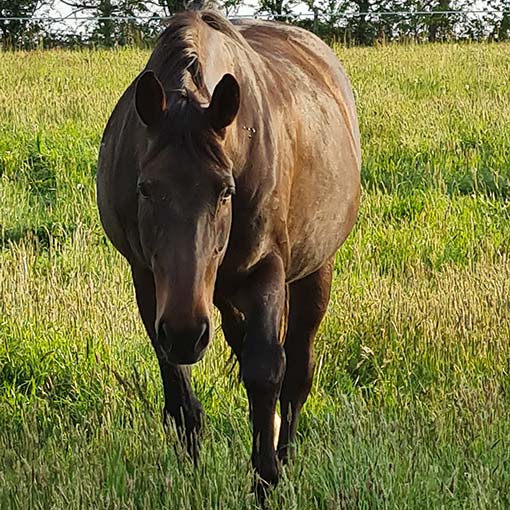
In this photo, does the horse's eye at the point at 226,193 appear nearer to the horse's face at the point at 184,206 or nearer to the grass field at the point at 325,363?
the horse's face at the point at 184,206

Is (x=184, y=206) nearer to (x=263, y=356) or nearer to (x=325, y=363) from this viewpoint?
(x=263, y=356)

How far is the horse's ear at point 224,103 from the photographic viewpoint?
2.88m

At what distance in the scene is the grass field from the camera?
3244mm

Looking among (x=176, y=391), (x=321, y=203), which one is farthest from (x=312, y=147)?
(x=176, y=391)

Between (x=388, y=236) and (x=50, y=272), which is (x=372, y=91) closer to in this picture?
(x=388, y=236)

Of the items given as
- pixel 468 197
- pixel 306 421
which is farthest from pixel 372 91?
pixel 306 421

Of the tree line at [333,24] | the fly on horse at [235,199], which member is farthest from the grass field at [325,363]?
the tree line at [333,24]

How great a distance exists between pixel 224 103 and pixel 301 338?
1.84m

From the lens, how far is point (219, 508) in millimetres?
3174

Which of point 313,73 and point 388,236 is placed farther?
point 388,236

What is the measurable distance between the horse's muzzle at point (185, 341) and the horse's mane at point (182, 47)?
2.52 feet

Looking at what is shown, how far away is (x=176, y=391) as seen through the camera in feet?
12.3

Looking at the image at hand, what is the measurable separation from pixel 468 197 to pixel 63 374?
394cm

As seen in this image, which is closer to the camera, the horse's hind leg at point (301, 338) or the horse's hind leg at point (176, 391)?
the horse's hind leg at point (176, 391)
